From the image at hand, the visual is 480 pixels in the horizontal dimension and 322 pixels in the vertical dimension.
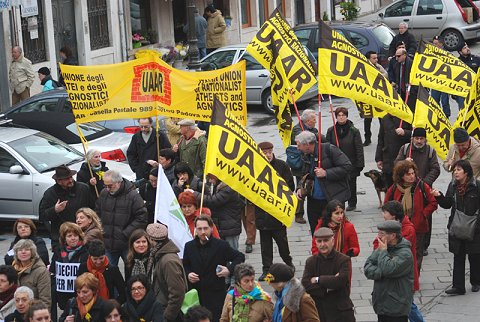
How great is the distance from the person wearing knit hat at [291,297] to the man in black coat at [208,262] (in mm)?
1282

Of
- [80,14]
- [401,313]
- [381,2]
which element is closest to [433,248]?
[401,313]

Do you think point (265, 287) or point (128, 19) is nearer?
point (265, 287)

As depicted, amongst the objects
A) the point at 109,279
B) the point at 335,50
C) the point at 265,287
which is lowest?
the point at 265,287

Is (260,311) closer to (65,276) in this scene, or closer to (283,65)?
(65,276)

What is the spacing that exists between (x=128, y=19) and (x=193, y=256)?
63.9ft

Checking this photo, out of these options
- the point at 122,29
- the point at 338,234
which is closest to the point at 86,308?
the point at 338,234

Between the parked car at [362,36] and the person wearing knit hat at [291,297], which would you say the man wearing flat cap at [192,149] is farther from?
the parked car at [362,36]

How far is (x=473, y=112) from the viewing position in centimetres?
1347

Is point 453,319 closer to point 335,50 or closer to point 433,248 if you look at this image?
point 433,248

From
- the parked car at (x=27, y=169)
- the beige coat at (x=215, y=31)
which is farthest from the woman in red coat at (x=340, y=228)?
the beige coat at (x=215, y=31)

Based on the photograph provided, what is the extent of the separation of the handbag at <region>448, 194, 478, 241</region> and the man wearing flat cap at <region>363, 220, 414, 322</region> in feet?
5.56

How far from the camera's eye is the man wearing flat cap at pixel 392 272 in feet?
32.0

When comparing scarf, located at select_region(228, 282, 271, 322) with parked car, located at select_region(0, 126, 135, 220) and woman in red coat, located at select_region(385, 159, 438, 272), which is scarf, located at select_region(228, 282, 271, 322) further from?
parked car, located at select_region(0, 126, 135, 220)

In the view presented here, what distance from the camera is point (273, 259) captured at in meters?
13.5
